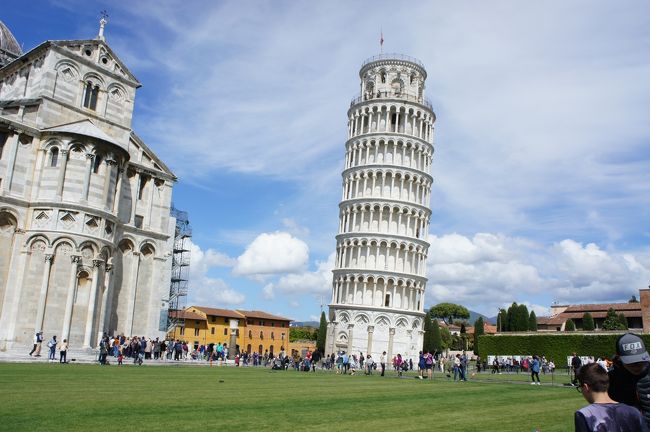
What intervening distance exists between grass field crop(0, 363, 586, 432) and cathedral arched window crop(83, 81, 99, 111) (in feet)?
78.5

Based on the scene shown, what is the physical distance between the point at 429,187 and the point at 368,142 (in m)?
9.23

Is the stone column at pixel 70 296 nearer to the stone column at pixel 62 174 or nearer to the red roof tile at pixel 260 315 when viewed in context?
the stone column at pixel 62 174

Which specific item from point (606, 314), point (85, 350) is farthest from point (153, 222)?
point (606, 314)

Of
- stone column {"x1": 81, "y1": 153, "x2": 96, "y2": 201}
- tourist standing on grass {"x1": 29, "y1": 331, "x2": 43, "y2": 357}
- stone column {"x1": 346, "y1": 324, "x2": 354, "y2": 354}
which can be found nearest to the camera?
tourist standing on grass {"x1": 29, "y1": 331, "x2": 43, "y2": 357}

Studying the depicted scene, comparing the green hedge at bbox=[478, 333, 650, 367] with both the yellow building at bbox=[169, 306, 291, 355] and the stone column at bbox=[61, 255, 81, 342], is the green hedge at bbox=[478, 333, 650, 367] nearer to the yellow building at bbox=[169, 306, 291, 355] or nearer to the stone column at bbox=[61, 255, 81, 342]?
Answer: the yellow building at bbox=[169, 306, 291, 355]

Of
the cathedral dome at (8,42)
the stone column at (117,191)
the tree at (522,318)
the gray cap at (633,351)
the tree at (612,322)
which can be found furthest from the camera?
the tree at (522,318)

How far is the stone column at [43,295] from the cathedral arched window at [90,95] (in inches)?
448

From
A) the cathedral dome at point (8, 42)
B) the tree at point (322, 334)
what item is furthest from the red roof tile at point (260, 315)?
the cathedral dome at point (8, 42)

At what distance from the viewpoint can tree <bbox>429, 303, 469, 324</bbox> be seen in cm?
12650

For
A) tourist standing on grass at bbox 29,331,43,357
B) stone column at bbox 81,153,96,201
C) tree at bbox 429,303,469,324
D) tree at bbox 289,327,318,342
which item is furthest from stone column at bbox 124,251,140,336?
tree at bbox 429,303,469,324

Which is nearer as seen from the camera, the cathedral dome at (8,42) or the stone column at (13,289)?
the stone column at (13,289)

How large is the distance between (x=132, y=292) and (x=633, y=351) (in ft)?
129

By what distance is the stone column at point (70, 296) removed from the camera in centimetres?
3381

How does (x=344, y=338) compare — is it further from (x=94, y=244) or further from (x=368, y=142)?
(x=94, y=244)
